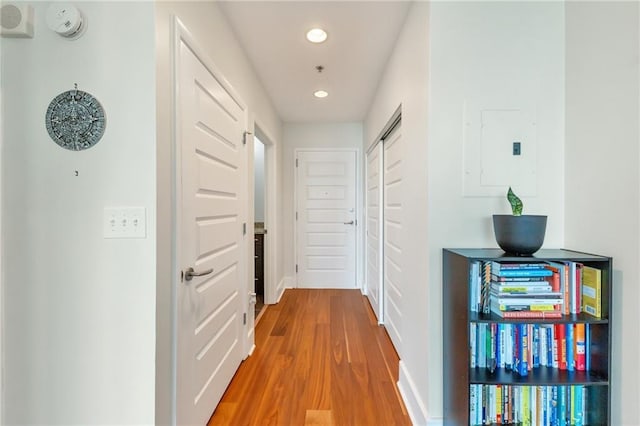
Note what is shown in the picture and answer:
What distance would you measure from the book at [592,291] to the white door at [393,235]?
3.28 feet

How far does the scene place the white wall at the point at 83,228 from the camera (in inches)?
43.4

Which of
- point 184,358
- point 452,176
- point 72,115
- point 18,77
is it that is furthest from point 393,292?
point 18,77

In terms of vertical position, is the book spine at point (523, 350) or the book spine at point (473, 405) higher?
the book spine at point (523, 350)

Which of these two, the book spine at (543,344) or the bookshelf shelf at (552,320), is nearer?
the bookshelf shelf at (552,320)

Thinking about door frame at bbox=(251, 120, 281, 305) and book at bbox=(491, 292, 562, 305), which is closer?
book at bbox=(491, 292, 562, 305)

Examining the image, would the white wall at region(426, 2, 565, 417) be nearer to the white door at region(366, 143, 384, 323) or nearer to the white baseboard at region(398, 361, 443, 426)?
the white baseboard at region(398, 361, 443, 426)

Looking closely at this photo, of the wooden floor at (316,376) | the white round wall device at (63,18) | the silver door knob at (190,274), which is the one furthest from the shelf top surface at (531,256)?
the white round wall device at (63,18)

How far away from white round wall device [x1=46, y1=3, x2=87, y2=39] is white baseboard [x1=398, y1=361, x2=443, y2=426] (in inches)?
89.2

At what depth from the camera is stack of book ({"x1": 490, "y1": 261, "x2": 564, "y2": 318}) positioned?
3.97 ft

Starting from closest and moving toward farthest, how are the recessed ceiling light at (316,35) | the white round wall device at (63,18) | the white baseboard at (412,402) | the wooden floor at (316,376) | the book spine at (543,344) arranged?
the white round wall device at (63,18)
the book spine at (543,344)
the white baseboard at (412,402)
the wooden floor at (316,376)
the recessed ceiling light at (316,35)

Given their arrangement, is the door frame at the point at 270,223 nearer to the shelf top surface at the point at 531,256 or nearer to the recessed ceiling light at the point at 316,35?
the recessed ceiling light at the point at 316,35

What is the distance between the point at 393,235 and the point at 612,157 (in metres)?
1.40

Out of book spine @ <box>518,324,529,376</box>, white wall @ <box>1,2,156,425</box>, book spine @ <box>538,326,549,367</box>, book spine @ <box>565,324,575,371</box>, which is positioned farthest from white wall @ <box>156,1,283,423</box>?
book spine @ <box>565,324,575,371</box>

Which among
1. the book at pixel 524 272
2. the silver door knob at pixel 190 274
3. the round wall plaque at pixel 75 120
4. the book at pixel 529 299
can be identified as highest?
the round wall plaque at pixel 75 120
